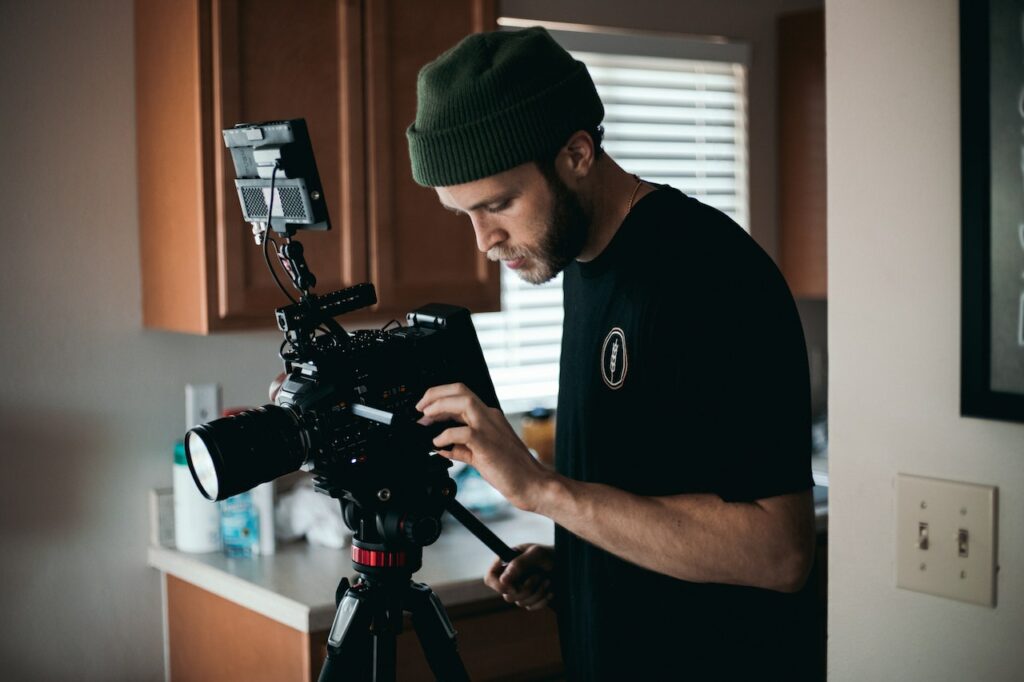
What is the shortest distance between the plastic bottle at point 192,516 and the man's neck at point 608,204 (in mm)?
1213

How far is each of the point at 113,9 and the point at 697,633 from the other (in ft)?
5.97

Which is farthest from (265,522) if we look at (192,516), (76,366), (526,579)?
(526,579)

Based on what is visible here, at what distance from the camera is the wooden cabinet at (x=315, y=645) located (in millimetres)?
1993

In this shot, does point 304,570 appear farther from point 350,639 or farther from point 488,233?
point 488,233

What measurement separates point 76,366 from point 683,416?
154 centimetres

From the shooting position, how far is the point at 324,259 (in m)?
2.34

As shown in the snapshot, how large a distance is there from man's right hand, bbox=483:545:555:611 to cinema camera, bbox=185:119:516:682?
0.10m

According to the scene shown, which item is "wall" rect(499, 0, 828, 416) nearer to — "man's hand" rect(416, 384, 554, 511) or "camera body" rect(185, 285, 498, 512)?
"camera body" rect(185, 285, 498, 512)

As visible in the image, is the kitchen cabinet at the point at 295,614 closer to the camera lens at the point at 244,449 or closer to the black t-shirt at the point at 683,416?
the black t-shirt at the point at 683,416

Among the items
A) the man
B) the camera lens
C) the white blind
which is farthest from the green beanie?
the white blind

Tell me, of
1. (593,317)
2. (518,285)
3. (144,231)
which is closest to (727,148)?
(518,285)

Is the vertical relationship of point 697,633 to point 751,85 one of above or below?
below

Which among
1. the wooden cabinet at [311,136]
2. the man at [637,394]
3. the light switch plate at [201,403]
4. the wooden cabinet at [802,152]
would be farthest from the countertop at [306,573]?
the wooden cabinet at [802,152]

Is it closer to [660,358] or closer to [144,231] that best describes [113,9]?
[144,231]
